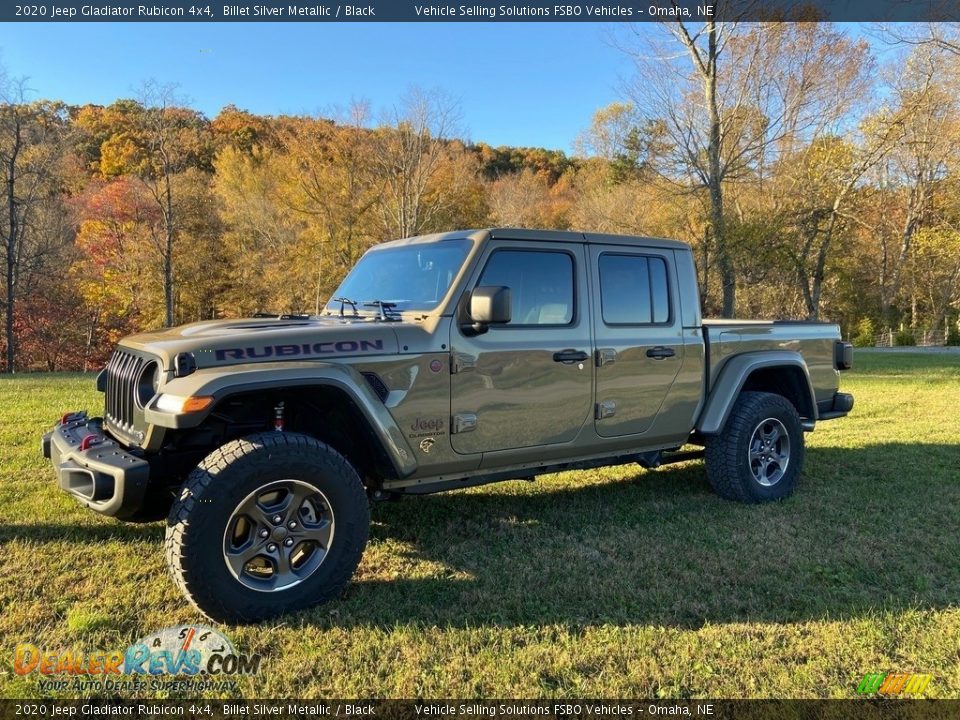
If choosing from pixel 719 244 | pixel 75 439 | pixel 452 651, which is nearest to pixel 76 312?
pixel 719 244

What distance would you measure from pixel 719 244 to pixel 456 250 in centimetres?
2018

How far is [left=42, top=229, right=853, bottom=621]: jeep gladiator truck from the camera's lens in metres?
3.05

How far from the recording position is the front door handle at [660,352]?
4.52 metres

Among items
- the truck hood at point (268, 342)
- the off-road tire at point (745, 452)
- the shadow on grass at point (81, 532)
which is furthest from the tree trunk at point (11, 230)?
the off-road tire at point (745, 452)

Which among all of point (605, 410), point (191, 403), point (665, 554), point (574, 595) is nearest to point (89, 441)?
point (191, 403)

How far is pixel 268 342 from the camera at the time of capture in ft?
10.7

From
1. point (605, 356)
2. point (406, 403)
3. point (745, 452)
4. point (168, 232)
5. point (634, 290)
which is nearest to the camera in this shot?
point (406, 403)

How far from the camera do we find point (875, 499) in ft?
16.8

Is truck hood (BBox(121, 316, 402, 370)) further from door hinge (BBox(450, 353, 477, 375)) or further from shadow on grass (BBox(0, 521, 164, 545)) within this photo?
shadow on grass (BBox(0, 521, 164, 545))

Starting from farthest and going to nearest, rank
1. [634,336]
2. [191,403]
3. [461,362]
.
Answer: [634,336]
[461,362]
[191,403]

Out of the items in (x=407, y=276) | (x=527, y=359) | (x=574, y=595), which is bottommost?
(x=574, y=595)

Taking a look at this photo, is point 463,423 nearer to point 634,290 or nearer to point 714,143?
point 634,290

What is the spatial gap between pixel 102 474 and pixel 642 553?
303 cm

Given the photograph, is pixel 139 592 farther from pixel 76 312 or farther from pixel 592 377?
pixel 76 312
